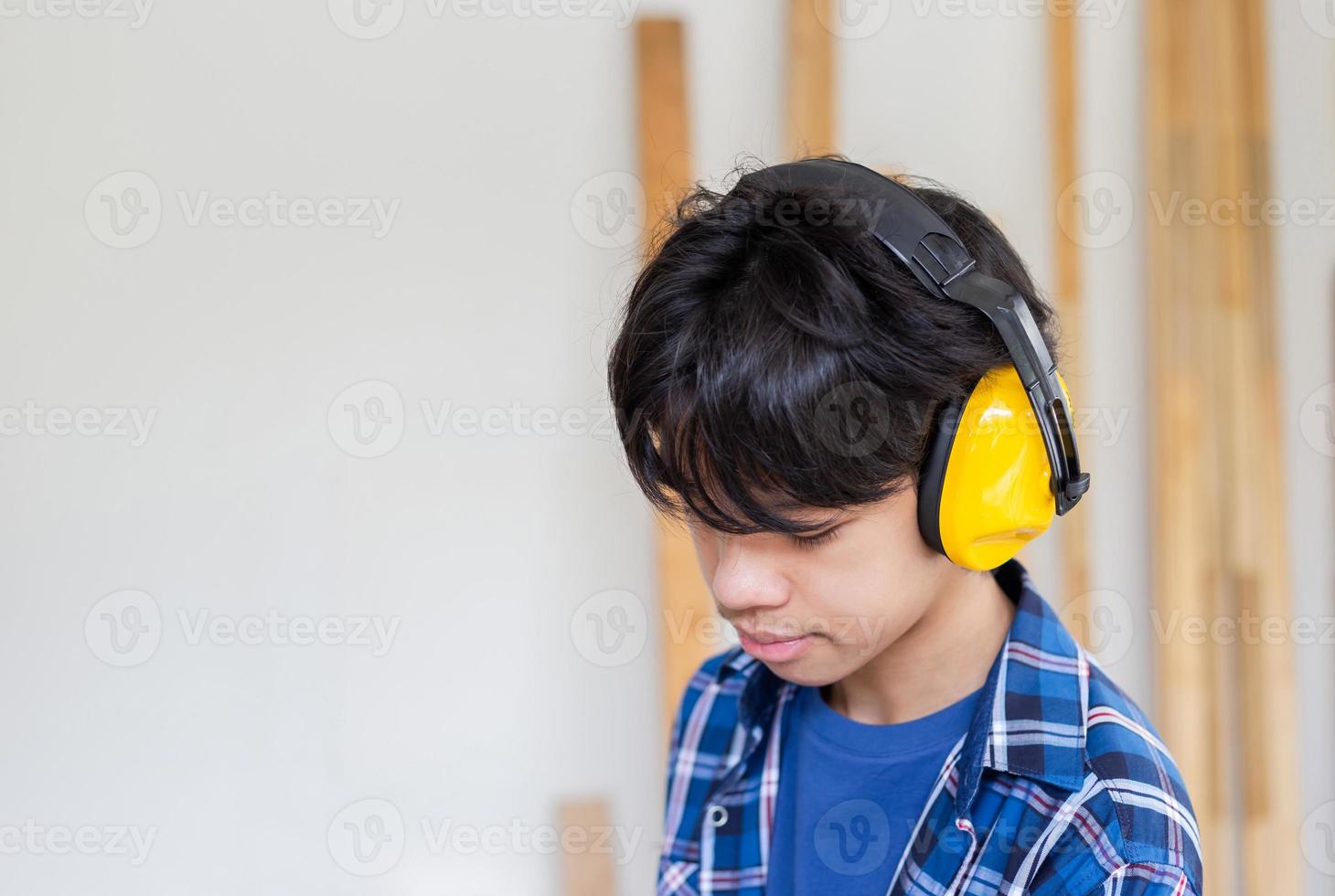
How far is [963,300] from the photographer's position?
2.86 feet

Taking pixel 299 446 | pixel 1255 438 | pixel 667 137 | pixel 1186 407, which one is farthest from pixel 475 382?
pixel 1255 438

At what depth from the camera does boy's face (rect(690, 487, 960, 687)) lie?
2.97 feet

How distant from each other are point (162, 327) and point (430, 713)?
2.84 feet

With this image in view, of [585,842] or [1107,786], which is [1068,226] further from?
[585,842]

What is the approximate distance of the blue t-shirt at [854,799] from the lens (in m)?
1.04

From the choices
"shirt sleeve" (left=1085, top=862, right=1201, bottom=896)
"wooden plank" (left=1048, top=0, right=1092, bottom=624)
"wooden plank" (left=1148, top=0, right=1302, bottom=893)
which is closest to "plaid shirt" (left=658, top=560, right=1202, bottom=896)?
"shirt sleeve" (left=1085, top=862, right=1201, bottom=896)

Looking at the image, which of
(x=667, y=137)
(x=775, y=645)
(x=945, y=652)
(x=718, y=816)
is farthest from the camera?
(x=667, y=137)

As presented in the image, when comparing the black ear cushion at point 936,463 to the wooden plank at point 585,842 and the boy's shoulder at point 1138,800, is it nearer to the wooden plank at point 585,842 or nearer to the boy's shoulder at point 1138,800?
the boy's shoulder at point 1138,800

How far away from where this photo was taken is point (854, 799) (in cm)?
107

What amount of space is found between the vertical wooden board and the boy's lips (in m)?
1.18

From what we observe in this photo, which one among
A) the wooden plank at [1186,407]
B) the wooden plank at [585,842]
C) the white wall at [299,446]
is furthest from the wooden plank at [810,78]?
the wooden plank at [585,842]

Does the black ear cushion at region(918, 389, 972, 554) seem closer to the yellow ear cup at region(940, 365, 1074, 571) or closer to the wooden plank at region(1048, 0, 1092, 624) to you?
the yellow ear cup at region(940, 365, 1074, 571)

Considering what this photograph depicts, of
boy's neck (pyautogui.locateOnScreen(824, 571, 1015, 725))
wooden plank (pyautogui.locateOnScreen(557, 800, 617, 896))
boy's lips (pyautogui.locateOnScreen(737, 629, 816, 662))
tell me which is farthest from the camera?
wooden plank (pyautogui.locateOnScreen(557, 800, 617, 896))

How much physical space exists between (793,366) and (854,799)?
1.66 ft
